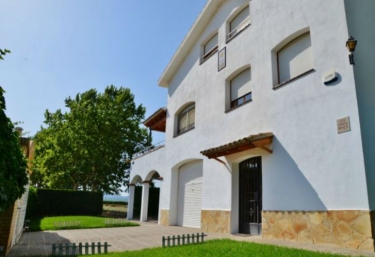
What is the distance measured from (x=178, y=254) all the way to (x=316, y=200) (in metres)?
3.96

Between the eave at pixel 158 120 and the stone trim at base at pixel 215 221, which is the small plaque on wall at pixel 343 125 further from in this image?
the eave at pixel 158 120

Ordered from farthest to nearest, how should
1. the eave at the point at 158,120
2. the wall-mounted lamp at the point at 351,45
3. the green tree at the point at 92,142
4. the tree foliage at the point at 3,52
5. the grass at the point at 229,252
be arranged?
1. the green tree at the point at 92,142
2. the eave at the point at 158,120
3. the wall-mounted lamp at the point at 351,45
4. the grass at the point at 229,252
5. the tree foliage at the point at 3,52

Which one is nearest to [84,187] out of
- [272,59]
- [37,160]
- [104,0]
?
[37,160]

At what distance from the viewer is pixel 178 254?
→ 6008 millimetres

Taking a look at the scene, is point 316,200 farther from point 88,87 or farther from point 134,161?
point 88,87

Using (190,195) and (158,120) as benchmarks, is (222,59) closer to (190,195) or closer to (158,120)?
(190,195)

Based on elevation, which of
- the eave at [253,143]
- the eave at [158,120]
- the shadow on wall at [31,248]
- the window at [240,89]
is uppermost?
the eave at [158,120]

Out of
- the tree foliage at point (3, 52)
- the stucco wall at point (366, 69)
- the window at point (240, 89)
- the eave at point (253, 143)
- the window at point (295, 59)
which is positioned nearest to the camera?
the tree foliage at point (3, 52)

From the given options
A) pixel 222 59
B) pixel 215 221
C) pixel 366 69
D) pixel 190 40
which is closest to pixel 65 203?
pixel 215 221

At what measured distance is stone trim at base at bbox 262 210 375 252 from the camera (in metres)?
6.48

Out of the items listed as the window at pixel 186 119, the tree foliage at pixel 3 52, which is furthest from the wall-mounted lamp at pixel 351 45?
the window at pixel 186 119

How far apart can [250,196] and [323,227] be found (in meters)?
3.21

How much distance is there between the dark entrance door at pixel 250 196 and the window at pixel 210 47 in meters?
6.25

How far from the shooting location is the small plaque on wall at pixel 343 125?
714cm
